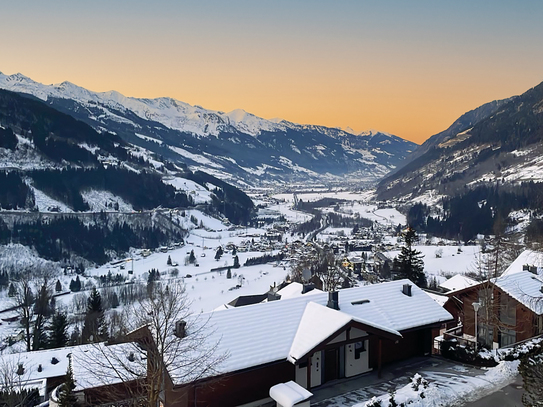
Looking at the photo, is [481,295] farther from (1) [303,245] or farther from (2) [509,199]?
(2) [509,199]

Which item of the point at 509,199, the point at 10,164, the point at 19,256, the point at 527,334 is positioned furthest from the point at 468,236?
the point at 10,164

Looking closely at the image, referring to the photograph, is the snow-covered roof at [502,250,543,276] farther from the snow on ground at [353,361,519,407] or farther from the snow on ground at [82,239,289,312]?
the snow on ground at [82,239,289,312]

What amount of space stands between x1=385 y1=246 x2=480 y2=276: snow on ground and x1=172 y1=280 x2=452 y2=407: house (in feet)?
241

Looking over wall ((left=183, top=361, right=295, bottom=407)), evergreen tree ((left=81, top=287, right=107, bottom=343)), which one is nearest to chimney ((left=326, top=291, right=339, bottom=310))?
wall ((left=183, top=361, right=295, bottom=407))

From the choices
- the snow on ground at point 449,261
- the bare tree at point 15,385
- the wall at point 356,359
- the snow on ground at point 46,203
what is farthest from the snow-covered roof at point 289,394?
the snow on ground at point 46,203

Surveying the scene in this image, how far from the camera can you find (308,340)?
66.0 ft

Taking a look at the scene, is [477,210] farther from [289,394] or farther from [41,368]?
[289,394]

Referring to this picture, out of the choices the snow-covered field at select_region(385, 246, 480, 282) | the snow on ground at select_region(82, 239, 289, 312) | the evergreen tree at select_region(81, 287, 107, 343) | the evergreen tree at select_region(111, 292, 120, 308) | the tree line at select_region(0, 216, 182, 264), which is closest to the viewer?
the evergreen tree at select_region(81, 287, 107, 343)

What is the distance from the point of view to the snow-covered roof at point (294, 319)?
63.6ft

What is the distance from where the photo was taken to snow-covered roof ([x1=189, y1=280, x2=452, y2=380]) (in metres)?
19.4

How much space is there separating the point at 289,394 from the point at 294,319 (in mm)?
5781

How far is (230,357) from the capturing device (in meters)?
18.7

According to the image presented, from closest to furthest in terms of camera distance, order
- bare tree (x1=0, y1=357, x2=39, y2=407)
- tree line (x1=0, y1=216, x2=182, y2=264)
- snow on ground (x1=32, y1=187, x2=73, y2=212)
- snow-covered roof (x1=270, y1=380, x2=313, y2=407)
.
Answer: snow-covered roof (x1=270, y1=380, x2=313, y2=407)
bare tree (x1=0, y1=357, x2=39, y2=407)
tree line (x1=0, y1=216, x2=182, y2=264)
snow on ground (x1=32, y1=187, x2=73, y2=212)

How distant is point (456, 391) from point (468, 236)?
5879 inches
